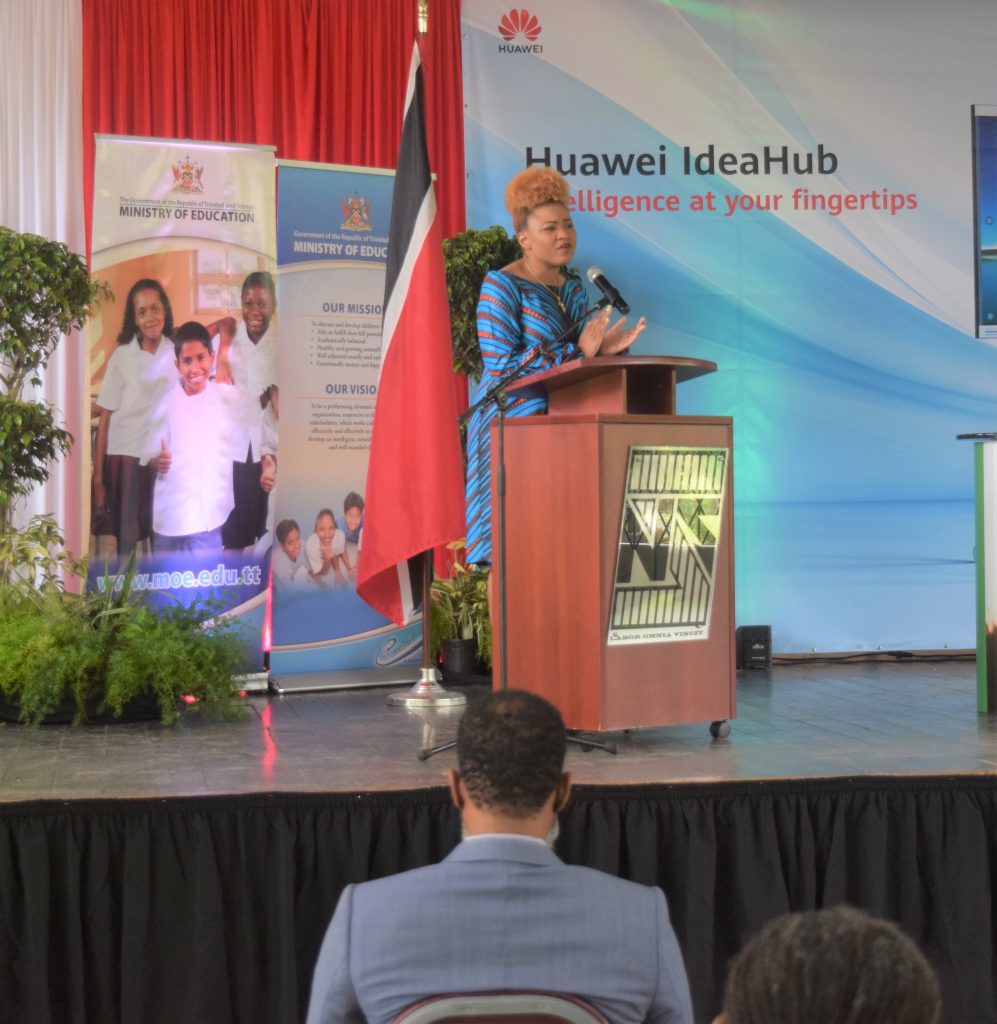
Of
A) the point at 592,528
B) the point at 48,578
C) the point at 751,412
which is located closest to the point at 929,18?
the point at 751,412

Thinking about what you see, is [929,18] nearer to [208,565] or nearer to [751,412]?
[751,412]

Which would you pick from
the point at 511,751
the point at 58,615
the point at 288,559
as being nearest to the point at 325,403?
the point at 288,559

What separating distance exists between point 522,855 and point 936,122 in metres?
5.61

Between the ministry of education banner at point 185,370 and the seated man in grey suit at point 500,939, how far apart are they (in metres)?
3.59

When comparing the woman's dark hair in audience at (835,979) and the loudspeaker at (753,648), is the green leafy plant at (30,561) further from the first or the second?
the woman's dark hair in audience at (835,979)

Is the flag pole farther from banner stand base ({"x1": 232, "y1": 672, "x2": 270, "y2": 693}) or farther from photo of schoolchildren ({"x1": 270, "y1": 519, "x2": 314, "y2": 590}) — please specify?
photo of schoolchildren ({"x1": 270, "y1": 519, "x2": 314, "y2": 590})

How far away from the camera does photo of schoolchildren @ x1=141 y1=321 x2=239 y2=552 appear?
5043 millimetres

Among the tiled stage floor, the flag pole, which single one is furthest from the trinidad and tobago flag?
the tiled stage floor

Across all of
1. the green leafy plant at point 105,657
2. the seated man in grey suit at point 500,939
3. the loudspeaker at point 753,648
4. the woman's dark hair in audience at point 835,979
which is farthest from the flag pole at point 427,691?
the woman's dark hair in audience at point 835,979

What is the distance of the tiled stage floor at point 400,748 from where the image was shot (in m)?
3.20

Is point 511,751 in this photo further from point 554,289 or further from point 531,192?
point 531,192

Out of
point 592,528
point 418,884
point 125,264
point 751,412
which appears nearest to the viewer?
point 418,884

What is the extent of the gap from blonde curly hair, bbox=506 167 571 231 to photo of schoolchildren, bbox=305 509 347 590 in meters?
1.49

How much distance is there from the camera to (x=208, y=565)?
16.8ft
